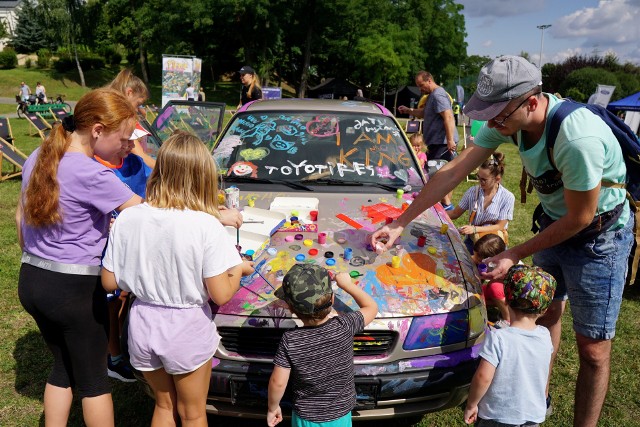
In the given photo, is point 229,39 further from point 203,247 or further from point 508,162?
point 203,247

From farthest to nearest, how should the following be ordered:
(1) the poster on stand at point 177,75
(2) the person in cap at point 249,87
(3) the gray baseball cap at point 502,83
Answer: (1) the poster on stand at point 177,75 < (2) the person in cap at point 249,87 < (3) the gray baseball cap at point 502,83

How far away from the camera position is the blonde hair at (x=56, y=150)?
196 centimetres

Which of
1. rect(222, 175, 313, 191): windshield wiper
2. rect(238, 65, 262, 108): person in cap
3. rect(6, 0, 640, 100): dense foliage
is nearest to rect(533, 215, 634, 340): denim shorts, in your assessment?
rect(222, 175, 313, 191): windshield wiper

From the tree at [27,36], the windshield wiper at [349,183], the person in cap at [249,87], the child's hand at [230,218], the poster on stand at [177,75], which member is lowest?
the child's hand at [230,218]

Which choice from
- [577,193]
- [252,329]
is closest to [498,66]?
[577,193]

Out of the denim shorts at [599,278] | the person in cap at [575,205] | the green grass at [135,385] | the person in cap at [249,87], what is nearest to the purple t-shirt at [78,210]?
the green grass at [135,385]

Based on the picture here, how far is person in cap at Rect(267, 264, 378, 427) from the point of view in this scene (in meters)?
1.95

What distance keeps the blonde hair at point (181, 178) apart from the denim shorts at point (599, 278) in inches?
70.7

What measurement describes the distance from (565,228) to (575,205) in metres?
0.13

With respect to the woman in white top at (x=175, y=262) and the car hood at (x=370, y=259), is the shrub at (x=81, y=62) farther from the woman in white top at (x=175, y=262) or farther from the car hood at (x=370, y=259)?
the woman in white top at (x=175, y=262)

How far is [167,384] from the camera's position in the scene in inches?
84.5

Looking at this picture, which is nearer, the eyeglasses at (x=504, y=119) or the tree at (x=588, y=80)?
the eyeglasses at (x=504, y=119)

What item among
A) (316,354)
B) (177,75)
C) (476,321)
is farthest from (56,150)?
(177,75)

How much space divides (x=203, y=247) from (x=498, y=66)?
1.48 m
